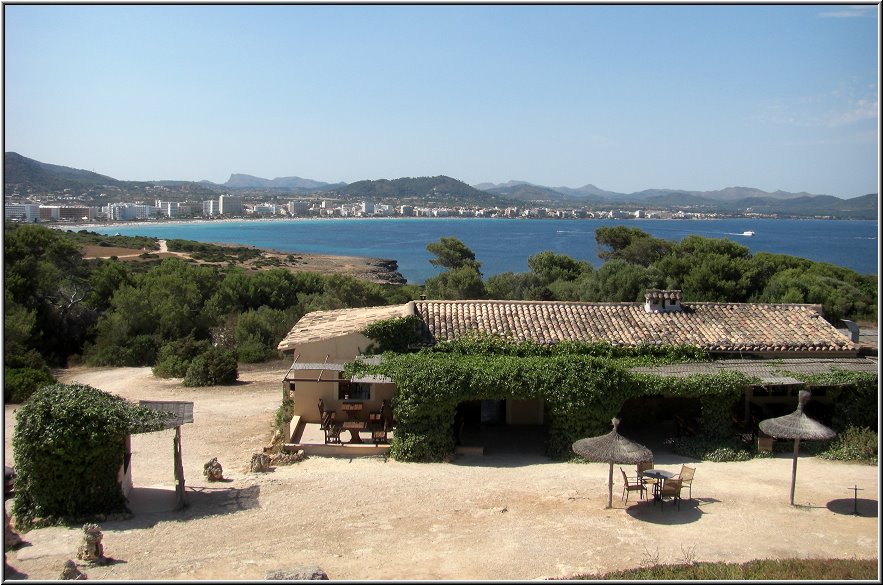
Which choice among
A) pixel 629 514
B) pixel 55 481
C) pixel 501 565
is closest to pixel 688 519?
pixel 629 514

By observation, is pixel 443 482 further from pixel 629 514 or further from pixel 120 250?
pixel 120 250

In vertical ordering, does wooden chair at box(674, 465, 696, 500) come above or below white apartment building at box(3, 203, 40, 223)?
below

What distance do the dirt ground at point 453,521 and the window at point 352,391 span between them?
2360 millimetres

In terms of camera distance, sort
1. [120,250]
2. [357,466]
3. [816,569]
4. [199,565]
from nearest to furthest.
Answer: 1. [816,569]
2. [199,565]
3. [357,466]
4. [120,250]

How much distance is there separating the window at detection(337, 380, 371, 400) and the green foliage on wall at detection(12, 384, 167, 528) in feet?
17.8

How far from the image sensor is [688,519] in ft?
37.9

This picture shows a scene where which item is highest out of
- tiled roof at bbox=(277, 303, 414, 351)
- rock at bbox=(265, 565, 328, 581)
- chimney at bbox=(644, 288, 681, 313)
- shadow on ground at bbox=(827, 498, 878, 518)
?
chimney at bbox=(644, 288, 681, 313)

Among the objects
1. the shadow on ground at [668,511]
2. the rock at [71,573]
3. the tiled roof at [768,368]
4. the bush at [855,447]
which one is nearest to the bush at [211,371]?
the tiled roof at [768,368]

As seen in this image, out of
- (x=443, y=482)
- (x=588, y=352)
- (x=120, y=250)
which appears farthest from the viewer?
(x=120, y=250)

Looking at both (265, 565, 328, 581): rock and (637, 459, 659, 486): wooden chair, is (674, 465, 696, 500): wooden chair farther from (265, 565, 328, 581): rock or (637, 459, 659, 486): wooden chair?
(265, 565, 328, 581): rock

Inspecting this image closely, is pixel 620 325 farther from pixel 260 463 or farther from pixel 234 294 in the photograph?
pixel 234 294

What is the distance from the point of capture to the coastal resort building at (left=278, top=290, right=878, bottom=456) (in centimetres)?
1468

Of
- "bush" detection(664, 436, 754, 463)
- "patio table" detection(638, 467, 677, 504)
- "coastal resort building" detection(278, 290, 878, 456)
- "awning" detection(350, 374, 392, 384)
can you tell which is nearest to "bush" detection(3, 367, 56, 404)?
"coastal resort building" detection(278, 290, 878, 456)

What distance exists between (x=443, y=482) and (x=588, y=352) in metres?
5.18
